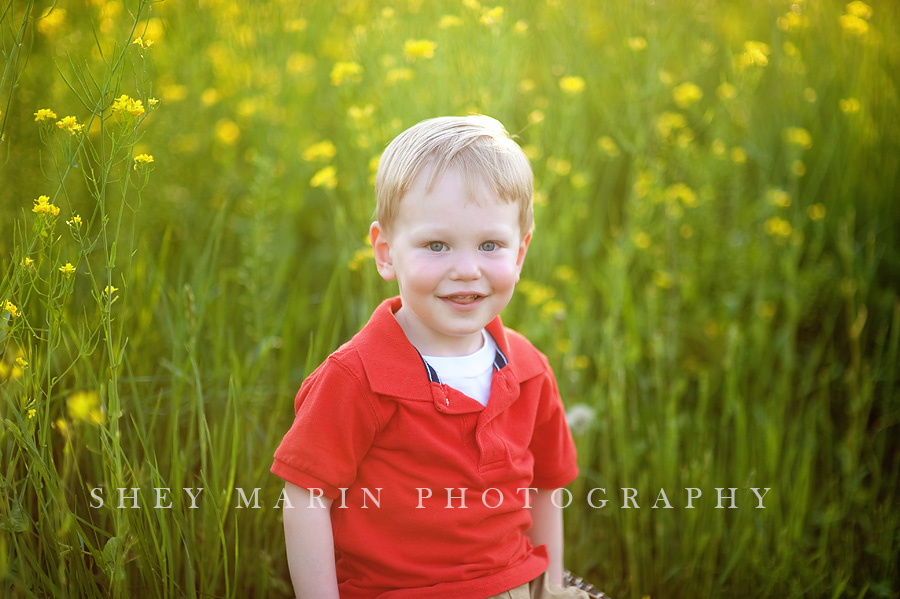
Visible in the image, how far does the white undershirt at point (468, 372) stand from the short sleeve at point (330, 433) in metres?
0.16

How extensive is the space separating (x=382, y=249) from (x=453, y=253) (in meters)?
0.19

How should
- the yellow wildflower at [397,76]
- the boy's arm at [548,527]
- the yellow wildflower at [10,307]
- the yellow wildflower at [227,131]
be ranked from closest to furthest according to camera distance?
the yellow wildflower at [10,307] < the boy's arm at [548,527] < the yellow wildflower at [397,76] < the yellow wildflower at [227,131]

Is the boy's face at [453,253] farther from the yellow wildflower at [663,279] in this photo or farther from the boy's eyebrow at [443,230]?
the yellow wildflower at [663,279]

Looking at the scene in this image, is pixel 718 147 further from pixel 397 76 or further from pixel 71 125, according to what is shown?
pixel 71 125

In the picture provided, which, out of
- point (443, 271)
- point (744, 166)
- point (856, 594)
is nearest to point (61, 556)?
point (443, 271)

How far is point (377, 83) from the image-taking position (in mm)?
2607

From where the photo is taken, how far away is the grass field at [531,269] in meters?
1.74

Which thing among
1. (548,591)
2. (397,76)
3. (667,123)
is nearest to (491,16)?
(397,76)

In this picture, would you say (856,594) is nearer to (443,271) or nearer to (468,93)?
(443,271)

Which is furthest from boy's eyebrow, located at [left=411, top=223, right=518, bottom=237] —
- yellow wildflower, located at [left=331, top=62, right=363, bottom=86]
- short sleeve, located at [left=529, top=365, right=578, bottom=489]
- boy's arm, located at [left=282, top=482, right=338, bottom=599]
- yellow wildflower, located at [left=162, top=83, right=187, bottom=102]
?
yellow wildflower, located at [left=162, top=83, right=187, bottom=102]

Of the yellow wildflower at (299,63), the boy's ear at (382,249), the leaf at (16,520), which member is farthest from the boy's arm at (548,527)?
the yellow wildflower at (299,63)

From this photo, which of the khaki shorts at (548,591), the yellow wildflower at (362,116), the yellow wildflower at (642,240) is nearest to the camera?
the khaki shorts at (548,591)

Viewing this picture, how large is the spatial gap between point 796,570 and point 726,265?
1.23 metres

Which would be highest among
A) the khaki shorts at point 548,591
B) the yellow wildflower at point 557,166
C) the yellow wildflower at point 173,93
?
the yellow wildflower at point 173,93
